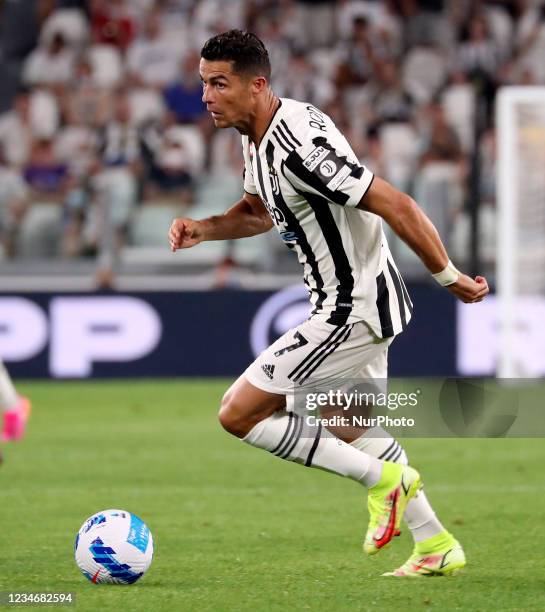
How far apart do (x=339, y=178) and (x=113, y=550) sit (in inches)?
66.9

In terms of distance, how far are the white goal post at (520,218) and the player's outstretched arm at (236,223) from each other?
719 centimetres

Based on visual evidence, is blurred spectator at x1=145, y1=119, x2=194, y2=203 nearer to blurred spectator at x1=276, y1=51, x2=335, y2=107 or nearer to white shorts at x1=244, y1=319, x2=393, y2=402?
blurred spectator at x1=276, y1=51, x2=335, y2=107

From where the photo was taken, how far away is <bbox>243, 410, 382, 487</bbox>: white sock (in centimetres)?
551

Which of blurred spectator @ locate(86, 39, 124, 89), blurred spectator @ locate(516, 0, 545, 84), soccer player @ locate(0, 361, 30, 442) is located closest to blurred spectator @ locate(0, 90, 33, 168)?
blurred spectator @ locate(86, 39, 124, 89)

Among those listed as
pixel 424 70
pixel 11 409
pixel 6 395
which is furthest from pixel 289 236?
pixel 424 70

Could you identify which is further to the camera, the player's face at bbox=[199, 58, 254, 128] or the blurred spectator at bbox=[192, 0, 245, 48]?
the blurred spectator at bbox=[192, 0, 245, 48]

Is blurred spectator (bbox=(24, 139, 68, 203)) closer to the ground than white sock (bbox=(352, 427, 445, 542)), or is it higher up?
higher up

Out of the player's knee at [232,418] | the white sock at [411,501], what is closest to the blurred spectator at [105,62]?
the white sock at [411,501]

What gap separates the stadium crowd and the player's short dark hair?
8513 millimetres

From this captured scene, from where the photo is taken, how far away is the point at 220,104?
540 centimetres

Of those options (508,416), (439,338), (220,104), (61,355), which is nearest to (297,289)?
(439,338)

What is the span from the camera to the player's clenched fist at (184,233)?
5738 mm

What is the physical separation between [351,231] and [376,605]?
142 centimetres
